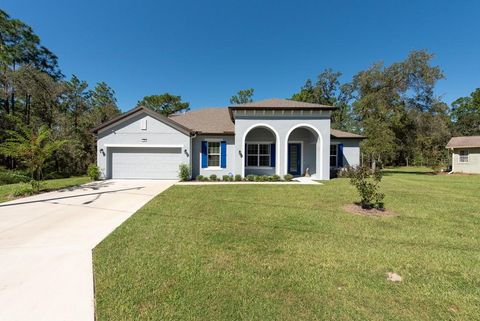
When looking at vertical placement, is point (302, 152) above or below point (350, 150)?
below

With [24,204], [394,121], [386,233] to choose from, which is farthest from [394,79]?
[24,204]

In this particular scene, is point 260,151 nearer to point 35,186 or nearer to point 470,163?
point 35,186

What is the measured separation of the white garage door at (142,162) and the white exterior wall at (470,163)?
29.0 meters

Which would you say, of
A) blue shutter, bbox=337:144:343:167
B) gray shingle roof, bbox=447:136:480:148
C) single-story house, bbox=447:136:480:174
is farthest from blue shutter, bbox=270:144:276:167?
gray shingle roof, bbox=447:136:480:148

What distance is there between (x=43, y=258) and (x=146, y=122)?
36.7 feet

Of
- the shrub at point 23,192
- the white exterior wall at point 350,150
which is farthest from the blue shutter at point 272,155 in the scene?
the shrub at point 23,192

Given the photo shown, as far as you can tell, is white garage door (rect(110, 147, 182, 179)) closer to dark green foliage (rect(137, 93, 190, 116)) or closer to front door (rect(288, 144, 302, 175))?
front door (rect(288, 144, 302, 175))

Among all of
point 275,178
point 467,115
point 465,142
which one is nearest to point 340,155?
point 275,178

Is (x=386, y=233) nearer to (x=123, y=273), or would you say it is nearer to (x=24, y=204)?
(x=123, y=273)

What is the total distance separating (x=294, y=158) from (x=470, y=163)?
819 inches

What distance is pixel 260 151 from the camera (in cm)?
1480

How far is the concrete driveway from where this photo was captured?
2.42 meters

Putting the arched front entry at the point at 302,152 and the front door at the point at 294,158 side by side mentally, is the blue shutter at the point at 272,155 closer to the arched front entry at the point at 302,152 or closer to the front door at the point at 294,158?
the arched front entry at the point at 302,152

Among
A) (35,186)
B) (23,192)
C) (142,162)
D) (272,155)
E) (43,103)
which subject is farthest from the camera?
(43,103)
